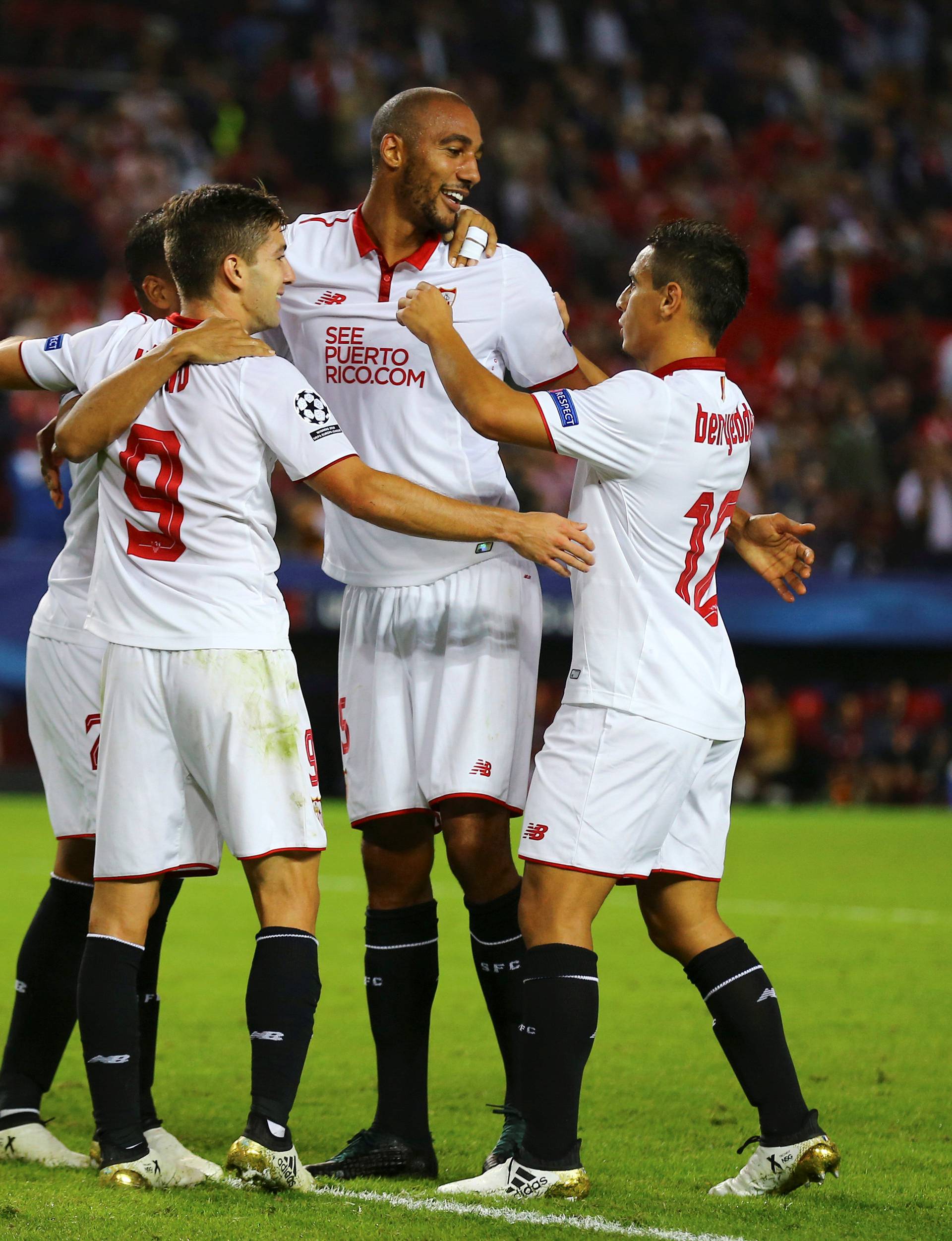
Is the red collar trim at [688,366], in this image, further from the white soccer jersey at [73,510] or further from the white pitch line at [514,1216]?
the white pitch line at [514,1216]

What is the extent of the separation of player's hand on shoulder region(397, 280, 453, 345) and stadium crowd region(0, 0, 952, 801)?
8.98 meters

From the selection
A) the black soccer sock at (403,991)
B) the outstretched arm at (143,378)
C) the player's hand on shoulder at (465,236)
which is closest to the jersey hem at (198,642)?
the outstretched arm at (143,378)

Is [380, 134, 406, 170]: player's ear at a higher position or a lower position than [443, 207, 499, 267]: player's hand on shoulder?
higher

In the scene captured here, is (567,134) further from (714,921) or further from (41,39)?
(714,921)

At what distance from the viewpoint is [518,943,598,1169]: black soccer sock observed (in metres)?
3.60

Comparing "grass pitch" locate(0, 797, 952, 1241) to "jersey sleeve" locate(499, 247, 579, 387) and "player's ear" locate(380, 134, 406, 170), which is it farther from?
"player's ear" locate(380, 134, 406, 170)

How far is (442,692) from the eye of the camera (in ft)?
13.6

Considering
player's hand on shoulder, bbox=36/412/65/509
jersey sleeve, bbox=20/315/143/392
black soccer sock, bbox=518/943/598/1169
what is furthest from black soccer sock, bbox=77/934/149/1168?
jersey sleeve, bbox=20/315/143/392

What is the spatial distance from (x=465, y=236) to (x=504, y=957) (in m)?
1.93

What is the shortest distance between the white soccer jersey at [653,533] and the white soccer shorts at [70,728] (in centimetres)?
128

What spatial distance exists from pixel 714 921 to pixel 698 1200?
2.13ft

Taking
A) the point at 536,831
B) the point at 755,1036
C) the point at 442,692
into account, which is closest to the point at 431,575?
the point at 442,692

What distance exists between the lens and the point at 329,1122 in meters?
Answer: 4.55

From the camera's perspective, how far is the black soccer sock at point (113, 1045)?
143 inches
